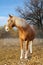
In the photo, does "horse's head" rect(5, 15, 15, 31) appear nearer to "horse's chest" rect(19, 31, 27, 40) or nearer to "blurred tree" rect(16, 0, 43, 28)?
"horse's chest" rect(19, 31, 27, 40)

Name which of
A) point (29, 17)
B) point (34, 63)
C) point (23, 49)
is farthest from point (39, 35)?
point (34, 63)

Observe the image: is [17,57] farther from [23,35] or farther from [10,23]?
[10,23]

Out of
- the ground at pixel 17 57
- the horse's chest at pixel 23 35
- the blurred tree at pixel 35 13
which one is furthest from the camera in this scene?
the blurred tree at pixel 35 13

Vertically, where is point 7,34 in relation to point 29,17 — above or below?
below

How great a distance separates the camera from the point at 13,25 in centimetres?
414

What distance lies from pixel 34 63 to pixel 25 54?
25.8 inches

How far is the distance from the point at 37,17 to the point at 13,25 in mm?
7729

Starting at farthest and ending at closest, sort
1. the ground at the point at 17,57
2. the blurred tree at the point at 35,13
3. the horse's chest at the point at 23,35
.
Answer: the blurred tree at the point at 35,13
the horse's chest at the point at 23,35
the ground at the point at 17,57

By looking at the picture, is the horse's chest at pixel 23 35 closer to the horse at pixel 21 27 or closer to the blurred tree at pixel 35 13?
the horse at pixel 21 27

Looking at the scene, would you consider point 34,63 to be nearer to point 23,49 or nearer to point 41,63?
point 41,63

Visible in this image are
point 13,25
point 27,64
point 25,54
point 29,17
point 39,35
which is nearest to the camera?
point 27,64

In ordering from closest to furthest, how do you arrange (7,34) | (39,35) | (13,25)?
1. (13,25)
2. (7,34)
3. (39,35)

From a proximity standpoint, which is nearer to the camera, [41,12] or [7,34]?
[7,34]

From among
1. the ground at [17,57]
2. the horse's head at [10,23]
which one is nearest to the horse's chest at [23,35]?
the horse's head at [10,23]
